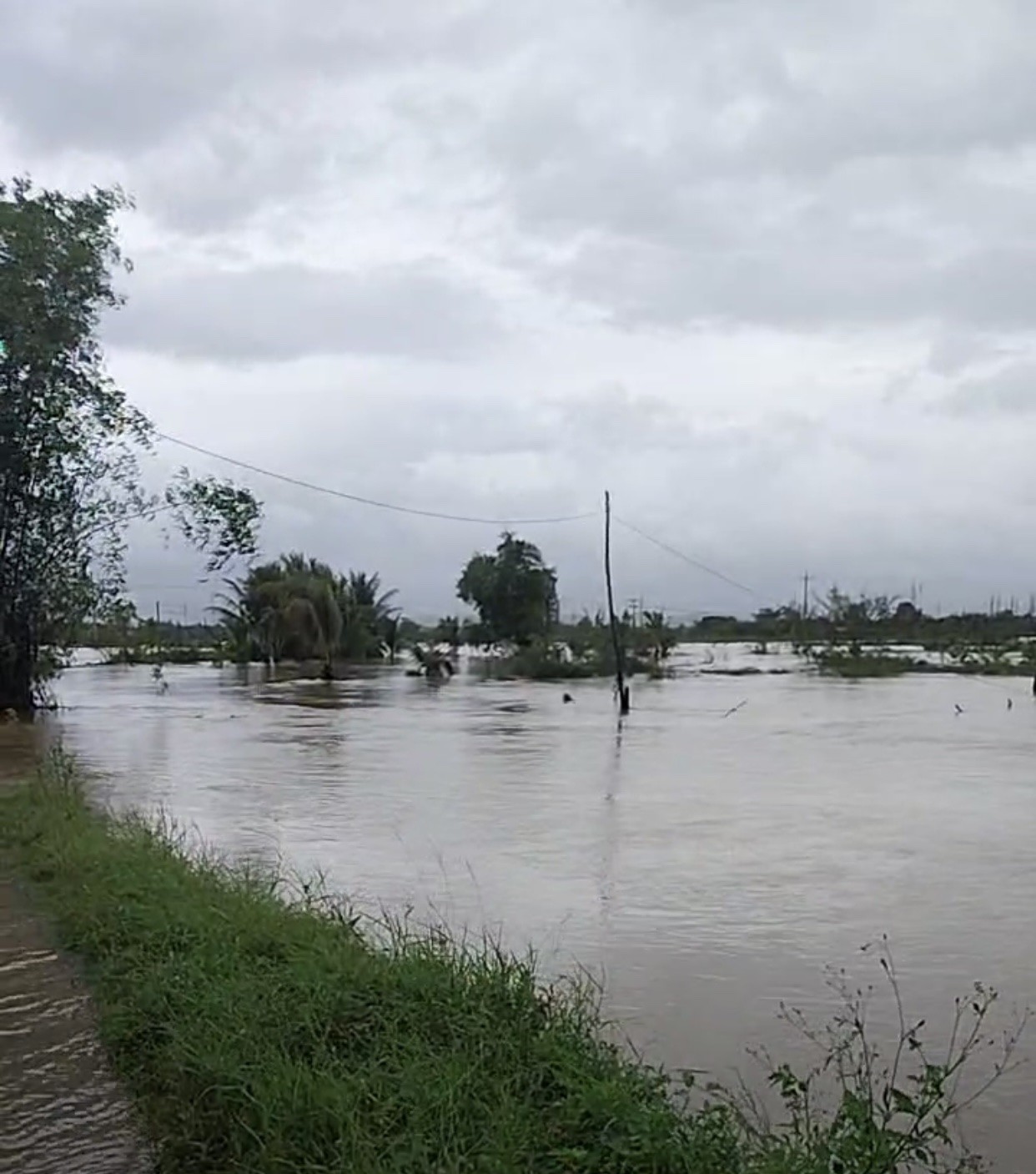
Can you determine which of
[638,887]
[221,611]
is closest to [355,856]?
[638,887]

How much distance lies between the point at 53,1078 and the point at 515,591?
35.7 m

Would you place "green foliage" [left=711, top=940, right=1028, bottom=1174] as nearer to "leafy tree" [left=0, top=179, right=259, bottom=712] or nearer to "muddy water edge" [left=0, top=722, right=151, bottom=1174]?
"muddy water edge" [left=0, top=722, right=151, bottom=1174]

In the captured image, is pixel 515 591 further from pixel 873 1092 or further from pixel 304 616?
pixel 873 1092

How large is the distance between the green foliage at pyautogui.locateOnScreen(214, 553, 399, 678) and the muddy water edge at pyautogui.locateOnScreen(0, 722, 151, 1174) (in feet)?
86.8

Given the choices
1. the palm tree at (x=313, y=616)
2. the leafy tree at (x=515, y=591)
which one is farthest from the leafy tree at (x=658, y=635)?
the palm tree at (x=313, y=616)

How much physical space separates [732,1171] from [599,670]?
1204 inches

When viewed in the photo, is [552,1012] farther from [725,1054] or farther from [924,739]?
[924,739]

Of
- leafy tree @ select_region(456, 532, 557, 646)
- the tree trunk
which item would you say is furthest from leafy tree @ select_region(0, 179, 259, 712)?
leafy tree @ select_region(456, 532, 557, 646)

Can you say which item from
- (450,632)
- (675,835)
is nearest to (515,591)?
(450,632)

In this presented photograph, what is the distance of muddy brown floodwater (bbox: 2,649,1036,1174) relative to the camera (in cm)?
529

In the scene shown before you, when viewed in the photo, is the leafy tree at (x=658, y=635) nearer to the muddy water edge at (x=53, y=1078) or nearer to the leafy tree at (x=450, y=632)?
the leafy tree at (x=450, y=632)

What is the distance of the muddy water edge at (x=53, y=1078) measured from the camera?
3.04 metres

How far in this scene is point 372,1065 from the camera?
3199mm

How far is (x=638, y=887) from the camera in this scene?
22.9 feet
